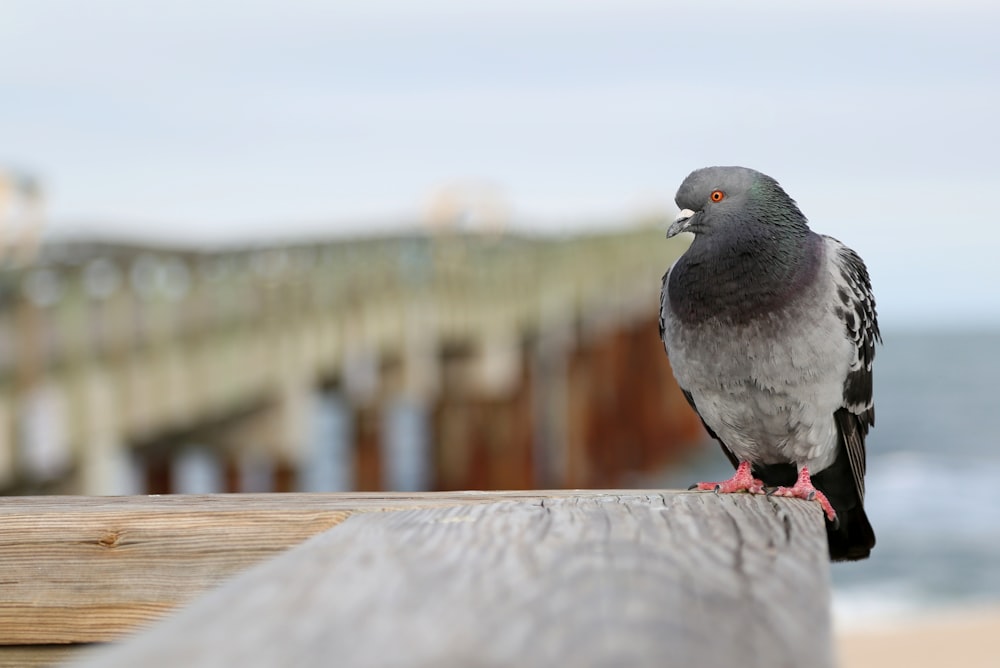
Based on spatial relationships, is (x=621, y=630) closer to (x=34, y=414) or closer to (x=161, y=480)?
(x=34, y=414)

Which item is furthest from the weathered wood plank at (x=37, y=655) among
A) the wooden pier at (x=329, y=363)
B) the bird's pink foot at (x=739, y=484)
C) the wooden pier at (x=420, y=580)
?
the wooden pier at (x=329, y=363)

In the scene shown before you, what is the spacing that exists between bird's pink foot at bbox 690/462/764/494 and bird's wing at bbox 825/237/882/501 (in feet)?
1.07

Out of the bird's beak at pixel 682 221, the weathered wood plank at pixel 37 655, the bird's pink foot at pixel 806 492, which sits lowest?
the bird's pink foot at pixel 806 492

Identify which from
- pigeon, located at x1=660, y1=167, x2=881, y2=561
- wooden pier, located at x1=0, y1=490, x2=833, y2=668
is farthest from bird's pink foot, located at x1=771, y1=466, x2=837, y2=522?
wooden pier, located at x1=0, y1=490, x2=833, y2=668

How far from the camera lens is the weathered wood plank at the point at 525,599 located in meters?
1.33

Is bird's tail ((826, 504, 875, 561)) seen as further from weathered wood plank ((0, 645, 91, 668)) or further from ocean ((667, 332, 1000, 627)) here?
weathered wood plank ((0, 645, 91, 668))

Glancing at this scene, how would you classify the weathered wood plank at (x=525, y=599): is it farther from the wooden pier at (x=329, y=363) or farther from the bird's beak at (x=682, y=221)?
the wooden pier at (x=329, y=363)

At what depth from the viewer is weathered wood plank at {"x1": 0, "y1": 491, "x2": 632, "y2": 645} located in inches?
93.2

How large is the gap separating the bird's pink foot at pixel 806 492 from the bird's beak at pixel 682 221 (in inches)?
32.6

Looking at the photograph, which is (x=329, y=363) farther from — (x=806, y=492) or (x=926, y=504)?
(x=926, y=504)

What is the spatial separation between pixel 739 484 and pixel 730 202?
86 centimetres

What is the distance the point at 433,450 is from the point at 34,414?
40.1 feet

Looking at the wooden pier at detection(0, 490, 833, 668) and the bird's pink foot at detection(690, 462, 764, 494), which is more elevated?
the wooden pier at detection(0, 490, 833, 668)

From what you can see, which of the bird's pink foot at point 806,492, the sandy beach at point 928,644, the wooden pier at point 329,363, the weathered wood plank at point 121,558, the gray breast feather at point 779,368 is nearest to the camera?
the weathered wood plank at point 121,558
